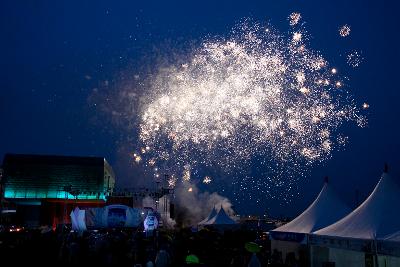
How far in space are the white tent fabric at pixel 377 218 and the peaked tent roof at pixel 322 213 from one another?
7.39ft

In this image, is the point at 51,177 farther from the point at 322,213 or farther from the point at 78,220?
the point at 322,213

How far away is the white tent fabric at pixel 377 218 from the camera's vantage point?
984cm

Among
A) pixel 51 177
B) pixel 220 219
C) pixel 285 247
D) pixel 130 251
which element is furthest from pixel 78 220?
pixel 51 177

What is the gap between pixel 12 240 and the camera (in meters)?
22.9

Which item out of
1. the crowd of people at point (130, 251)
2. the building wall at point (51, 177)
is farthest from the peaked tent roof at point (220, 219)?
the building wall at point (51, 177)

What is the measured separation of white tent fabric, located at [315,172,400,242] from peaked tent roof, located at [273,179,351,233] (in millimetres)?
2251

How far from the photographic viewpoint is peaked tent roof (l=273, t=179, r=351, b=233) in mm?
14422

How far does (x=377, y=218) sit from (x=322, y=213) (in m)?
4.72

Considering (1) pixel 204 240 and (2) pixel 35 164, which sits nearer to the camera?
(1) pixel 204 240

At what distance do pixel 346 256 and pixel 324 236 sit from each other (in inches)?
56.1

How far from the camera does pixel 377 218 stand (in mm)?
10375

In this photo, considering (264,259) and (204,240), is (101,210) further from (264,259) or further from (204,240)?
(264,259)

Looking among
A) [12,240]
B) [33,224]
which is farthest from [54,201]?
[12,240]

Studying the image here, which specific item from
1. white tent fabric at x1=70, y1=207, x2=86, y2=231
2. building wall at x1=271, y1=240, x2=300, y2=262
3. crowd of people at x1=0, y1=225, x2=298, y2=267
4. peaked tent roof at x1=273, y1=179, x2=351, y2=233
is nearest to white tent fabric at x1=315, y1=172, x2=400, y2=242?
peaked tent roof at x1=273, y1=179, x2=351, y2=233
